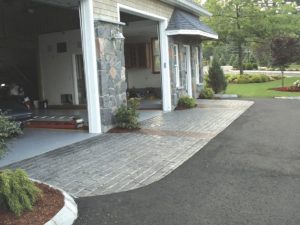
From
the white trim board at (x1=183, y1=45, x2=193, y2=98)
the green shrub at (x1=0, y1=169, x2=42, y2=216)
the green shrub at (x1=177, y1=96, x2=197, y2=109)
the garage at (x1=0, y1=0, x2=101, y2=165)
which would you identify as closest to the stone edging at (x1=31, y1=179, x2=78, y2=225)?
the green shrub at (x1=0, y1=169, x2=42, y2=216)

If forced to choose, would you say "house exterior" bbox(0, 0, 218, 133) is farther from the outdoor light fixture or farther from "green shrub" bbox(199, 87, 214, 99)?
"green shrub" bbox(199, 87, 214, 99)

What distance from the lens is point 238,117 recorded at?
1206 cm

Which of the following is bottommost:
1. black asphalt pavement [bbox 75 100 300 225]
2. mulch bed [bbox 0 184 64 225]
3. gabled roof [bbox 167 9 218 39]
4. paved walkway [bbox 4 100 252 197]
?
black asphalt pavement [bbox 75 100 300 225]

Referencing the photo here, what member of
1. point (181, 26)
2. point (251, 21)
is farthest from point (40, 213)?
point (251, 21)

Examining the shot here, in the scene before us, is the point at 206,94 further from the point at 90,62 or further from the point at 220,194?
the point at 220,194

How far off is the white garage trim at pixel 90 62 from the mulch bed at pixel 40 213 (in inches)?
197

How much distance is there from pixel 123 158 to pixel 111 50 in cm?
394

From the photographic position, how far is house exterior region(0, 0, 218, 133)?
32.3 ft

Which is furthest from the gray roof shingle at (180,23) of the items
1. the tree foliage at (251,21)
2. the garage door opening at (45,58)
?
the tree foliage at (251,21)

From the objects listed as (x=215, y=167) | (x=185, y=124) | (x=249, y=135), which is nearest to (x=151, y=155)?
(x=215, y=167)

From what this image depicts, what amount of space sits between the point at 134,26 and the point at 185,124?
6.58 metres

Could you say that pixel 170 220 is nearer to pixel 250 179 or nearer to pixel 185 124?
pixel 250 179

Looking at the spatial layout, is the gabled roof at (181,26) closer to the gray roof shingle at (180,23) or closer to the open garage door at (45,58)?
the gray roof shingle at (180,23)

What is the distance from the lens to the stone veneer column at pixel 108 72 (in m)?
9.84
